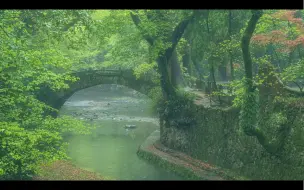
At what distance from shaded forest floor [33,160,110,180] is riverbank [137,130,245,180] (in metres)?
4.03

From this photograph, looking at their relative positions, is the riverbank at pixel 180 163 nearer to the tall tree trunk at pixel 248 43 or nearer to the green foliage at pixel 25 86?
the tall tree trunk at pixel 248 43

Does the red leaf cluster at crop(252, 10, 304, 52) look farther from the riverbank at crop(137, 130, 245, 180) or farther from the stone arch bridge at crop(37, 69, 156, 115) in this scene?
the stone arch bridge at crop(37, 69, 156, 115)

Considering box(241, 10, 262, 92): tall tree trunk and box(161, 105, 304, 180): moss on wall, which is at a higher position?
box(241, 10, 262, 92): tall tree trunk

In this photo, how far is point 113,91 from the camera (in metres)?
63.2

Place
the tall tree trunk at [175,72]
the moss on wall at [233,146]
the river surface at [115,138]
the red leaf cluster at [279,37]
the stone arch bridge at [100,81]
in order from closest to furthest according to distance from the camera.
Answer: the moss on wall at [233,146] → the red leaf cluster at [279,37] → the river surface at [115,138] → the tall tree trunk at [175,72] → the stone arch bridge at [100,81]

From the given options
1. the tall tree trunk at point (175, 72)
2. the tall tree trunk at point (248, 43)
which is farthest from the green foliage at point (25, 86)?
the tall tree trunk at point (175, 72)

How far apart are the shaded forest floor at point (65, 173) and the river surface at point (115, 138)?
3.36 feet

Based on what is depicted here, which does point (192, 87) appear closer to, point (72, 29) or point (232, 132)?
point (232, 132)

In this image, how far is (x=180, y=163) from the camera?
21219 millimetres

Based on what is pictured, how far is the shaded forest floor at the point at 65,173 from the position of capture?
18344 mm

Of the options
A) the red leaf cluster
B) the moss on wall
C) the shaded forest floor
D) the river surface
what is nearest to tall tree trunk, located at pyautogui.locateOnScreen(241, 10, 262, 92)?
the moss on wall

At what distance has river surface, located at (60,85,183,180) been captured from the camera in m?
21.9

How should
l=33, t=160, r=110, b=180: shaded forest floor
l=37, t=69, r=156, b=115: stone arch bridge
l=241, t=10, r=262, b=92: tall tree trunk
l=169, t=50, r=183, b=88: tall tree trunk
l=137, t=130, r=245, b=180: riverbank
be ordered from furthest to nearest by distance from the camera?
l=37, t=69, r=156, b=115: stone arch bridge, l=169, t=50, r=183, b=88: tall tree trunk, l=137, t=130, r=245, b=180: riverbank, l=33, t=160, r=110, b=180: shaded forest floor, l=241, t=10, r=262, b=92: tall tree trunk

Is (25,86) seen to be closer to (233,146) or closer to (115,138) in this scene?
(233,146)
